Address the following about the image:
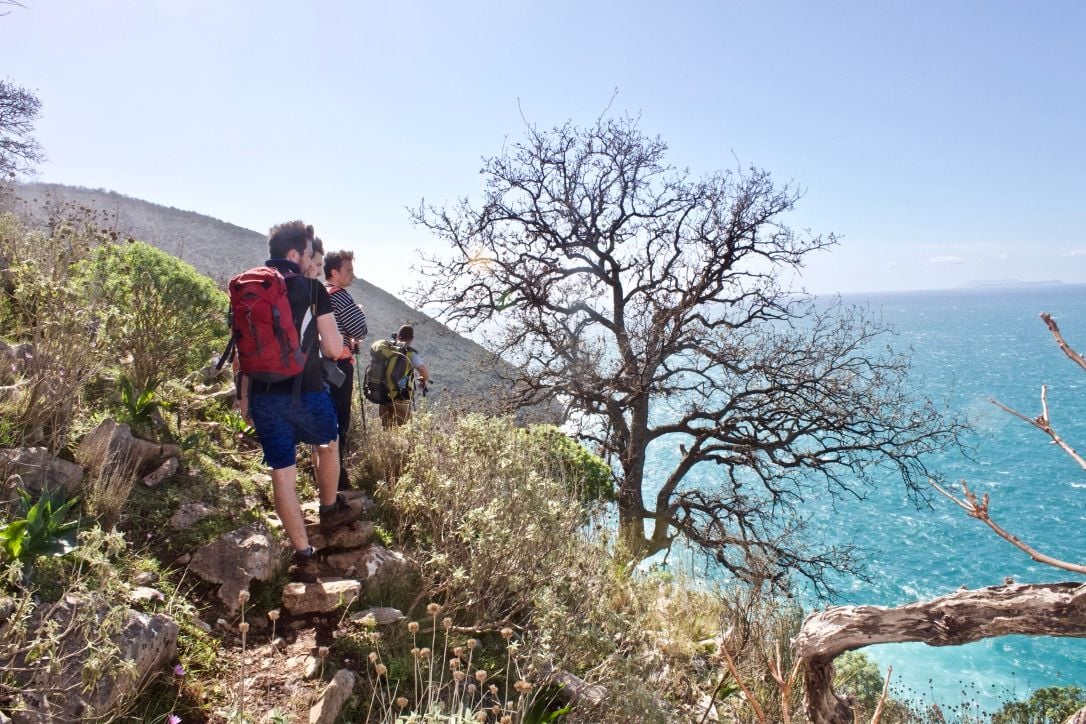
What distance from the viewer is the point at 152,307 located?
4.95 metres

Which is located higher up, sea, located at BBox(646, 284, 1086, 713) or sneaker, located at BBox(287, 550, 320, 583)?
sneaker, located at BBox(287, 550, 320, 583)

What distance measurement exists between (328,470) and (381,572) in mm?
780

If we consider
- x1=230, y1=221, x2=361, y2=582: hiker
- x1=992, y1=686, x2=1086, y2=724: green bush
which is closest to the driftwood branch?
x1=230, y1=221, x2=361, y2=582: hiker

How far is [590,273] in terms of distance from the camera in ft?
45.4

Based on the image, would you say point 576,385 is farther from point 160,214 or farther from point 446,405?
point 160,214

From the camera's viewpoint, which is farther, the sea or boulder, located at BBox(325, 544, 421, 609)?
the sea

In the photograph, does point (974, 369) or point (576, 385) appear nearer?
point (576, 385)

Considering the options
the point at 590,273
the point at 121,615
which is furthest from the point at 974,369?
the point at 121,615

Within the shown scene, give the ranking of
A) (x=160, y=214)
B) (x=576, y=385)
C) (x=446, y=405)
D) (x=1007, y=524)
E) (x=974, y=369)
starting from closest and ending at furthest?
(x=446, y=405), (x=576, y=385), (x=1007, y=524), (x=160, y=214), (x=974, y=369)

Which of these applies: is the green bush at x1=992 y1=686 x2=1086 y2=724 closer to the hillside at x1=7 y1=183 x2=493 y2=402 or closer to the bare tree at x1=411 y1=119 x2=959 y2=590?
the bare tree at x1=411 y1=119 x2=959 y2=590

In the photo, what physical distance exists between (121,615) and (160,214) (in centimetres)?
3332

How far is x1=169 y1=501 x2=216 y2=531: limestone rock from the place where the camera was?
3719 mm

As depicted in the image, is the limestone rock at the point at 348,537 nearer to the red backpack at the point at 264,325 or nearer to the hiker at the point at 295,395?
the hiker at the point at 295,395

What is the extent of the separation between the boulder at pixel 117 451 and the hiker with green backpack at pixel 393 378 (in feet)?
7.28
